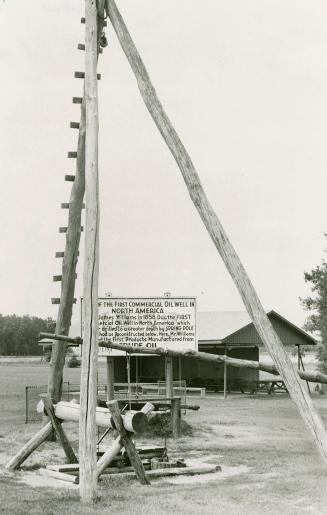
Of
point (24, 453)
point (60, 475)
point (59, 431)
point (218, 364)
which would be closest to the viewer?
point (60, 475)

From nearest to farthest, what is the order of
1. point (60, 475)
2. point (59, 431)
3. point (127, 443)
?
point (127, 443), point (60, 475), point (59, 431)

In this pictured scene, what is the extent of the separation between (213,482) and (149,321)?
6.55 meters

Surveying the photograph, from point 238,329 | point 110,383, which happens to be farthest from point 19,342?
point 110,383

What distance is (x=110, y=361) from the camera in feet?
71.6

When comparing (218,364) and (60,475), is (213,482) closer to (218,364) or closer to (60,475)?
(60,475)

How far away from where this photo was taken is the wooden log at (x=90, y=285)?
11383 mm

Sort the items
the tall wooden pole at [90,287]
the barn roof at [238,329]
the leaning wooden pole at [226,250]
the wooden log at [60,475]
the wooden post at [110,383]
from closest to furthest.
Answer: the leaning wooden pole at [226,250] → the tall wooden pole at [90,287] → the wooden log at [60,475] → the wooden post at [110,383] → the barn roof at [238,329]

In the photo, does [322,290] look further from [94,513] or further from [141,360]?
[94,513]

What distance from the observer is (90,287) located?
11656mm

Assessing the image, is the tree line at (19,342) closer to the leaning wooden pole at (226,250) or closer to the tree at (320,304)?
the tree at (320,304)

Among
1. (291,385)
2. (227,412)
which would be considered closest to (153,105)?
(291,385)

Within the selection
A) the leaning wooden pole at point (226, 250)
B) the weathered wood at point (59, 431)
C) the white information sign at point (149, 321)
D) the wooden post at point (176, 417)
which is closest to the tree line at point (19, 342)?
the white information sign at point (149, 321)

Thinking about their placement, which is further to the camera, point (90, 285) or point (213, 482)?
point (213, 482)

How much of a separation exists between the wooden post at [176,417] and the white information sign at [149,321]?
1221mm
